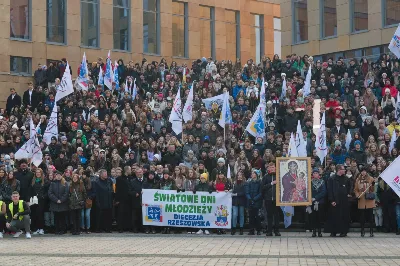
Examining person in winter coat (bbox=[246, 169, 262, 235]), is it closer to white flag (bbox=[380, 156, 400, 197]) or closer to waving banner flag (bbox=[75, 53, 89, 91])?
white flag (bbox=[380, 156, 400, 197])

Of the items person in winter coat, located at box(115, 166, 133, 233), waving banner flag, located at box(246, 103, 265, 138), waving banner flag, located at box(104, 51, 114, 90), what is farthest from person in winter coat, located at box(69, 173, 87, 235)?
waving banner flag, located at box(104, 51, 114, 90)

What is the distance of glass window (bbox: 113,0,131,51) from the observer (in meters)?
51.3

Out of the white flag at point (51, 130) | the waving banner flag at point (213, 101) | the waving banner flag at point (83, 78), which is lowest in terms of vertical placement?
the white flag at point (51, 130)

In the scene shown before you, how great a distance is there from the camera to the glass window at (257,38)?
58.2m

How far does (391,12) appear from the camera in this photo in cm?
4550

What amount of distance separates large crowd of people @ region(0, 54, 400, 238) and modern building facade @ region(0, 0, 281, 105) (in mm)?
9562

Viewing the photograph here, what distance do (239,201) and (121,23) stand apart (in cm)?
2799

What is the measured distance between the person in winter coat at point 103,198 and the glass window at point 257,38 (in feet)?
107

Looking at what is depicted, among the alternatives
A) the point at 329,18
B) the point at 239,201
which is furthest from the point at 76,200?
the point at 329,18

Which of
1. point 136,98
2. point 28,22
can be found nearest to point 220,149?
point 136,98

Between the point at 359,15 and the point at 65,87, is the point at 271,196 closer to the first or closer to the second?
the point at 65,87

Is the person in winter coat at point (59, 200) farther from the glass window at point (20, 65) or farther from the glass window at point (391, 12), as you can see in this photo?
the glass window at point (391, 12)

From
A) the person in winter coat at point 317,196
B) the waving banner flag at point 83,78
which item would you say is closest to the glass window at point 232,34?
the waving banner flag at point 83,78

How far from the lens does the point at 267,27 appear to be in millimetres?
59625
